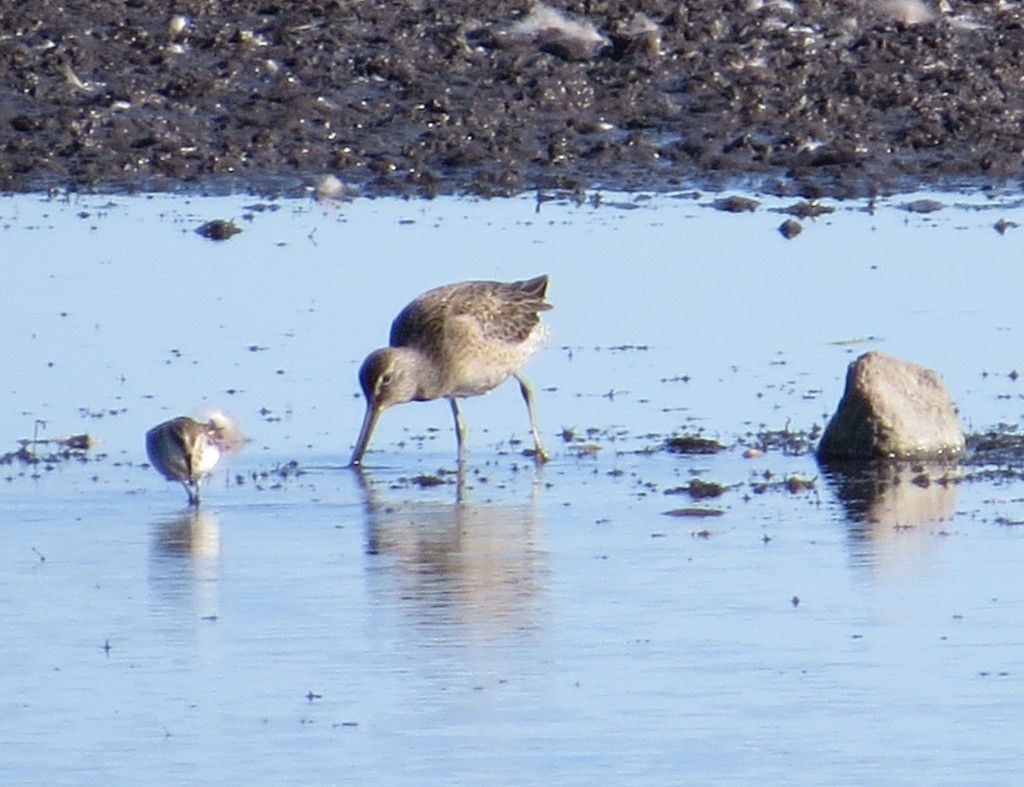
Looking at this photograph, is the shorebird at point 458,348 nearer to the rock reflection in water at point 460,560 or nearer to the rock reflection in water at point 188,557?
the rock reflection in water at point 460,560

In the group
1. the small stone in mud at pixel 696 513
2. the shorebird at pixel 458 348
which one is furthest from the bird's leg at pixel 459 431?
the small stone in mud at pixel 696 513

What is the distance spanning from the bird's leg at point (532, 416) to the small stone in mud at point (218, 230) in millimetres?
4668

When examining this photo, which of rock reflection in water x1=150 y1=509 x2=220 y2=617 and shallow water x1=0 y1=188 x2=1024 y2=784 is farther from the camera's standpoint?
rock reflection in water x1=150 y1=509 x2=220 y2=617

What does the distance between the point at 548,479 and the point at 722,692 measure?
3.38 meters

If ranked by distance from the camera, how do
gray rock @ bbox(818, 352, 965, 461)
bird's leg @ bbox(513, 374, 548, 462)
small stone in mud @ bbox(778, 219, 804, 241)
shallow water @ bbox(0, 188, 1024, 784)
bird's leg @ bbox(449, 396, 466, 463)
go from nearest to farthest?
1. shallow water @ bbox(0, 188, 1024, 784)
2. gray rock @ bbox(818, 352, 965, 461)
3. bird's leg @ bbox(513, 374, 548, 462)
4. bird's leg @ bbox(449, 396, 466, 463)
5. small stone in mud @ bbox(778, 219, 804, 241)

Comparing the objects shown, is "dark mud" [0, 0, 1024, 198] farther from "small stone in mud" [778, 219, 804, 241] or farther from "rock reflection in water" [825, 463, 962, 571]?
"rock reflection in water" [825, 463, 962, 571]

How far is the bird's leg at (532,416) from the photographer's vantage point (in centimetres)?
1215

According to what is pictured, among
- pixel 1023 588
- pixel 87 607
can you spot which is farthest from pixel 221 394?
pixel 1023 588

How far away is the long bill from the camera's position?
468 inches

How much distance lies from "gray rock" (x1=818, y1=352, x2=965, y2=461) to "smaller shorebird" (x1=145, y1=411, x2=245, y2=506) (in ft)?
8.06

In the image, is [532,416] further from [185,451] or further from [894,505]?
[894,505]

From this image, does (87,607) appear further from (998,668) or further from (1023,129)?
(1023,129)

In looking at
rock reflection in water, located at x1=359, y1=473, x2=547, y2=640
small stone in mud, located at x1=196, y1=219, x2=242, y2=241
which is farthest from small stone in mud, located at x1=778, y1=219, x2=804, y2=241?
rock reflection in water, located at x1=359, y1=473, x2=547, y2=640

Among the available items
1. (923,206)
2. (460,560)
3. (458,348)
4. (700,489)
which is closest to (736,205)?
(923,206)
